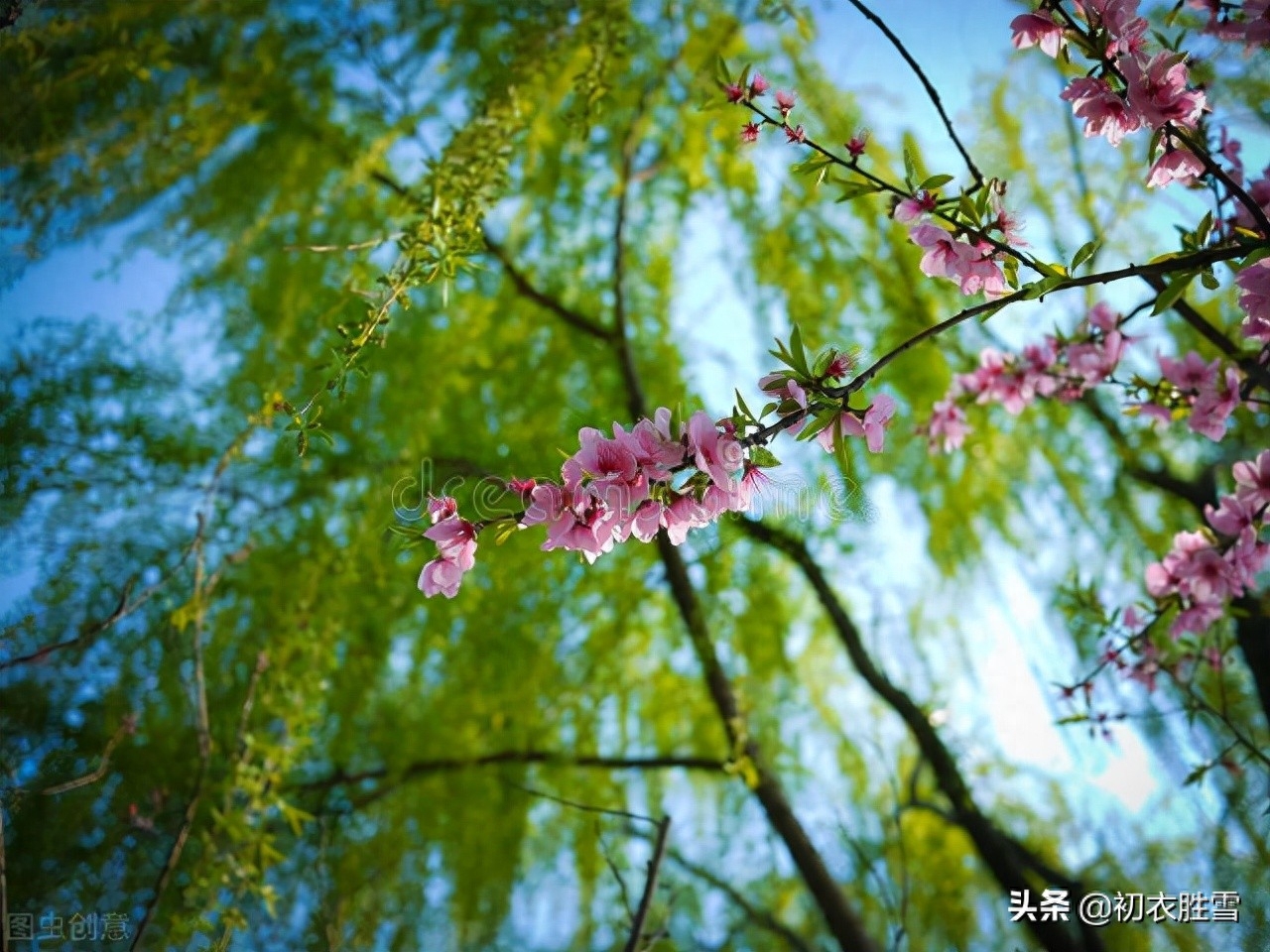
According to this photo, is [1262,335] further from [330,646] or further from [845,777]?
[330,646]

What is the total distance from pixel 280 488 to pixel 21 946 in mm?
878

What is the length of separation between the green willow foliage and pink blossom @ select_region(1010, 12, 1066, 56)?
77 cm

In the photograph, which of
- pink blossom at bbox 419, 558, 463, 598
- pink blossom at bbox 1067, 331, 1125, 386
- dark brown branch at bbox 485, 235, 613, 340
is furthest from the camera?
dark brown branch at bbox 485, 235, 613, 340

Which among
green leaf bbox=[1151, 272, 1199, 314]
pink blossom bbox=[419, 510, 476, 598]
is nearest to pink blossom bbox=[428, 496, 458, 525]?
pink blossom bbox=[419, 510, 476, 598]

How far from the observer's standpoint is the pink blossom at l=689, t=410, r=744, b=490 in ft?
2.12

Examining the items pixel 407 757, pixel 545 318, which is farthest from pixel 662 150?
pixel 407 757

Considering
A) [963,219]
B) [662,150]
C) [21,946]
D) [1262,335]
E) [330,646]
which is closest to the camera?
[963,219]

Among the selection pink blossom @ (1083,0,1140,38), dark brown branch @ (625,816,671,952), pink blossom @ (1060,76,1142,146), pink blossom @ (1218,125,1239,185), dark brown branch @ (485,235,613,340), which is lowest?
dark brown branch @ (625,816,671,952)

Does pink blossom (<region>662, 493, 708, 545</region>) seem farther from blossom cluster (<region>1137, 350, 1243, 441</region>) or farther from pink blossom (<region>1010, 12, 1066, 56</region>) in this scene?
blossom cluster (<region>1137, 350, 1243, 441</region>)

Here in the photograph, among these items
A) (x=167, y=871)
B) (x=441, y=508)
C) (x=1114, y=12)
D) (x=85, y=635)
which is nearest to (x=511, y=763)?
(x=167, y=871)

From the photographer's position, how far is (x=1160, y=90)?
71 centimetres

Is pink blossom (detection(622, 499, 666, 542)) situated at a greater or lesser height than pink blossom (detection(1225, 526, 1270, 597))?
lesser

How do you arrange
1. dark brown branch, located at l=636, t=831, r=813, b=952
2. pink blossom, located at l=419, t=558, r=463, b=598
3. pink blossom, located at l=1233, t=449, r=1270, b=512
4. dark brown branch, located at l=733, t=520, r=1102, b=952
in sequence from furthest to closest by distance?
dark brown branch, located at l=636, t=831, r=813, b=952
dark brown branch, located at l=733, t=520, r=1102, b=952
pink blossom, located at l=1233, t=449, r=1270, b=512
pink blossom, located at l=419, t=558, r=463, b=598

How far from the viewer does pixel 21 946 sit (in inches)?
47.0
